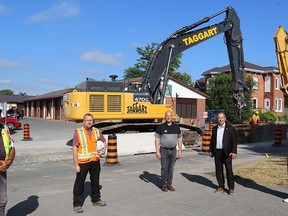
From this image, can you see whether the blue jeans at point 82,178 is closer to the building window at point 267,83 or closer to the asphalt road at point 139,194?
the asphalt road at point 139,194

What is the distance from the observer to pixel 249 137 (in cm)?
2045

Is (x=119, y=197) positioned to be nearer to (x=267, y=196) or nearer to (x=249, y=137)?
(x=267, y=196)

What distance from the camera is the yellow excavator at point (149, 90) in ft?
48.4

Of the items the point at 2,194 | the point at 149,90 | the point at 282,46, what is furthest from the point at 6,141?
the point at 149,90

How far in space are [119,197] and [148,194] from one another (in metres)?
0.66

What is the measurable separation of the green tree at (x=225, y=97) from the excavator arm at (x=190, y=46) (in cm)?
2420

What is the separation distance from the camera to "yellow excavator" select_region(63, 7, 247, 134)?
1475 cm

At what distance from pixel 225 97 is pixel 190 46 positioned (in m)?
27.8

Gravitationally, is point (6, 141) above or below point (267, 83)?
below

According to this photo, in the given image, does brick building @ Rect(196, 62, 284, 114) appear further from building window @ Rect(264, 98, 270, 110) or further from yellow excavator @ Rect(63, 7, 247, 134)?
yellow excavator @ Rect(63, 7, 247, 134)

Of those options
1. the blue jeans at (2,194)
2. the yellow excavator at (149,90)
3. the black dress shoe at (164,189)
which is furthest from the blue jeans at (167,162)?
the yellow excavator at (149,90)

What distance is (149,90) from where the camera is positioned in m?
16.3

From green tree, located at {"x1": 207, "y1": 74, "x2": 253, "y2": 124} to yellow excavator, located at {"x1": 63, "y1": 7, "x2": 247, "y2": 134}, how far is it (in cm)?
2462

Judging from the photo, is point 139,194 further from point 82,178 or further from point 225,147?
point 225,147
